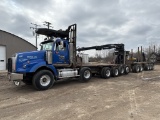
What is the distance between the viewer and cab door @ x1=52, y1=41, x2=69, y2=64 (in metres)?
9.98

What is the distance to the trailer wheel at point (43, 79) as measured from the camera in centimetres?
859

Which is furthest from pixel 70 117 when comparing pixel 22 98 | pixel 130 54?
pixel 130 54

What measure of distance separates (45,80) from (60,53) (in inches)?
80.5

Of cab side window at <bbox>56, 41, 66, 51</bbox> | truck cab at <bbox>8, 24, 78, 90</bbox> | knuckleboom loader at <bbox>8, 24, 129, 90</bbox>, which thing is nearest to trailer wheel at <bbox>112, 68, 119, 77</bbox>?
knuckleboom loader at <bbox>8, 24, 129, 90</bbox>

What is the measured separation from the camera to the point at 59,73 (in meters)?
9.90

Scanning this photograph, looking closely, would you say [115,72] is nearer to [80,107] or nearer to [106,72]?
[106,72]

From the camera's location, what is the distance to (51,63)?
955 centimetres

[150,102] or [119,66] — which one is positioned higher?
[119,66]

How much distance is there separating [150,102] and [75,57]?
5767 mm

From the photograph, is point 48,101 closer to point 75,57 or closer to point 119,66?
point 75,57

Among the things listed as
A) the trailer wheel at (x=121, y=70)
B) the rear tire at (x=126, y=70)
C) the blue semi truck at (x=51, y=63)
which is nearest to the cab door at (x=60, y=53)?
the blue semi truck at (x=51, y=63)

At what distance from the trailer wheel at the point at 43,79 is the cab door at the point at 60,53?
110cm

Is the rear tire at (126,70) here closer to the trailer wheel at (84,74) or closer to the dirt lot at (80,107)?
the trailer wheel at (84,74)

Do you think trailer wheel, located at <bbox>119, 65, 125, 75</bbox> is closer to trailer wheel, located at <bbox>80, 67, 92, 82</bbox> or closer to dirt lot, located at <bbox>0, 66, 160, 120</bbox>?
trailer wheel, located at <bbox>80, 67, 92, 82</bbox>
